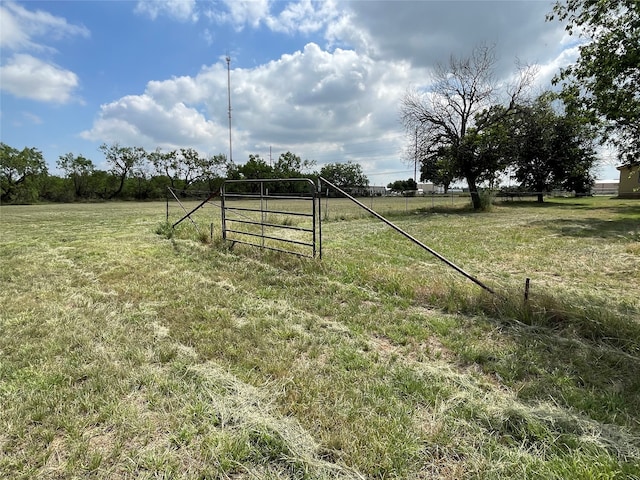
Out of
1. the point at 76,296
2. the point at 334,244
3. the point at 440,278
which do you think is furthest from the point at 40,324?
the point at 334,244

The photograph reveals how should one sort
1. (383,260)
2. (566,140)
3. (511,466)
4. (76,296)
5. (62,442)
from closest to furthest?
(511,466), (62,442), (76,296), (383,260), (566,140)

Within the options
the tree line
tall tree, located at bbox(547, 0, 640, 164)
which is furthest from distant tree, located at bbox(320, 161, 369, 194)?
tall tree, located at bbox(547, 0, 640, 164)

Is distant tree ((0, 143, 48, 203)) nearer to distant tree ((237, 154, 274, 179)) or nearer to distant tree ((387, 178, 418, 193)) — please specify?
distant tree ((237, 154, 274, 179))

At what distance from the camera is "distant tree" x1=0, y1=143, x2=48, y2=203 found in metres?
40.1

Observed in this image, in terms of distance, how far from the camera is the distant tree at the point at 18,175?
40.1m

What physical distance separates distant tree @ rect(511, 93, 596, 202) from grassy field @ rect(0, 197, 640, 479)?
62.8ft

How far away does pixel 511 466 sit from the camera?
174 centimetres

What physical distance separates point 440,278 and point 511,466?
354cm

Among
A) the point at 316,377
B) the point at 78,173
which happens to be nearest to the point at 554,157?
the point at 316,377

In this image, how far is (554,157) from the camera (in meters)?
27.6

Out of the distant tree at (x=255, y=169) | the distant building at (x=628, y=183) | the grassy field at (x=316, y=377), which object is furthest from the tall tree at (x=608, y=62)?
the distant tree at (x=255, y=169)

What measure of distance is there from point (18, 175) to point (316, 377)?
180 feet

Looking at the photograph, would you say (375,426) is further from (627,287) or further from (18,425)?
(627,287)

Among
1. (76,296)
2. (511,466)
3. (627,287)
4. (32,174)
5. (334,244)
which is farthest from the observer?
(32,174)
